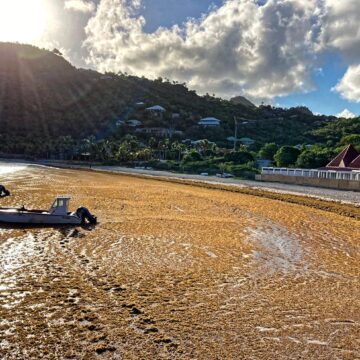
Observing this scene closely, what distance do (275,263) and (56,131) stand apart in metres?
123

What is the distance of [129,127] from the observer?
13238 centimetres

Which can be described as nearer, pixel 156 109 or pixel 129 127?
pixel 129 127

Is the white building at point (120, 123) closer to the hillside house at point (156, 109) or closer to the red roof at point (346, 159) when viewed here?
the hillside house at point (156, 109)

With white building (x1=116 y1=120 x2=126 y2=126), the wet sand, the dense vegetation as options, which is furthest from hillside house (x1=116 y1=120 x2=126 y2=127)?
the wet sand

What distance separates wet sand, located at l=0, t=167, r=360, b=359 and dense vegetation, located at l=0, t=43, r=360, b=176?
47330 millimetres

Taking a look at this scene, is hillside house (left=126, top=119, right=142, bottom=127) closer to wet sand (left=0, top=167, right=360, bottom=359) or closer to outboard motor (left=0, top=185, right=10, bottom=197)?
outboard motor (left=0, top=185, right=10, bottom=197)

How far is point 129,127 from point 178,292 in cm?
12410

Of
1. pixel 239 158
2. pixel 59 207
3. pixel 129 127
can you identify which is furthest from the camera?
pixel 129 127

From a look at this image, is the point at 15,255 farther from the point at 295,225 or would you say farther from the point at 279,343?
the point at 295,225

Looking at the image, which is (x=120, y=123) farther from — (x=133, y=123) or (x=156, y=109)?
(x=156, y=109)

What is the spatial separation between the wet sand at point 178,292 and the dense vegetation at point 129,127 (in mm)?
47330

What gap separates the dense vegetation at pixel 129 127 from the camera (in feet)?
267

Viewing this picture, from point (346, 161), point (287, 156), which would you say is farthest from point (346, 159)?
point (287, 156)

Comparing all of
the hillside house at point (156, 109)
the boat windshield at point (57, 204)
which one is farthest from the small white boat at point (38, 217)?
the hillside house at point (156, 109)
